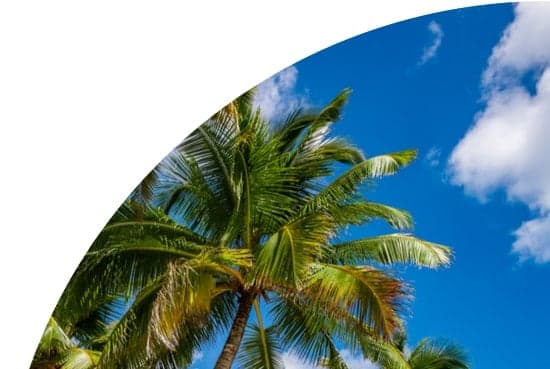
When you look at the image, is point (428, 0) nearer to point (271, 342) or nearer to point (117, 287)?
point (117, 287)

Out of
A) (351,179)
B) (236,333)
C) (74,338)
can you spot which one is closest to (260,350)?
(236,333)

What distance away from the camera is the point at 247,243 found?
11.4m

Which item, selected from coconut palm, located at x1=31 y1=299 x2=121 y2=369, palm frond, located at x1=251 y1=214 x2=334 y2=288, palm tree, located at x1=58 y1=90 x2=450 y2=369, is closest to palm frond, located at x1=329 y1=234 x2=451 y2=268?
palm tree, located at x1=58 y1=90 x2=450 y2=369

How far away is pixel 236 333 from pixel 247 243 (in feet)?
4.35

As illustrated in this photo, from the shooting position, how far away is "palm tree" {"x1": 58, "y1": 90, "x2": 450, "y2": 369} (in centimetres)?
943

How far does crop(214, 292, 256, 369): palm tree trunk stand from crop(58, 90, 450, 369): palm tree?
0.06 feet

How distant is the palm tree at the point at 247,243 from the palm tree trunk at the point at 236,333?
17mm

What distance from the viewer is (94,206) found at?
12.6 feet

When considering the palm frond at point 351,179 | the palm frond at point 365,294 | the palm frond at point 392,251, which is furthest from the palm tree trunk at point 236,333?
the palm frond at point 365,294

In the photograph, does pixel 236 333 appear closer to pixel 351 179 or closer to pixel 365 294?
pixel 351 179

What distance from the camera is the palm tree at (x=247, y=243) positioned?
30.9 feet

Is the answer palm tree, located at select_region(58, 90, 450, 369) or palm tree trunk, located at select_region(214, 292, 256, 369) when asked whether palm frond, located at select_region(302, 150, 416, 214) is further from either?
palm tree trunk, located at select_region(214, 292, 256, 369)

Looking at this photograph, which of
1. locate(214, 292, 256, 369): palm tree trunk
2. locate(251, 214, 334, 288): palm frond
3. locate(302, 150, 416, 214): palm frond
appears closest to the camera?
locate(251, 214, 334, 288): palm frond

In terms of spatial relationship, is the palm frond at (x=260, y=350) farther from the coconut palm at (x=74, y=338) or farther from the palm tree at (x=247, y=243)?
the coconut palm at (x=74, y=338)
